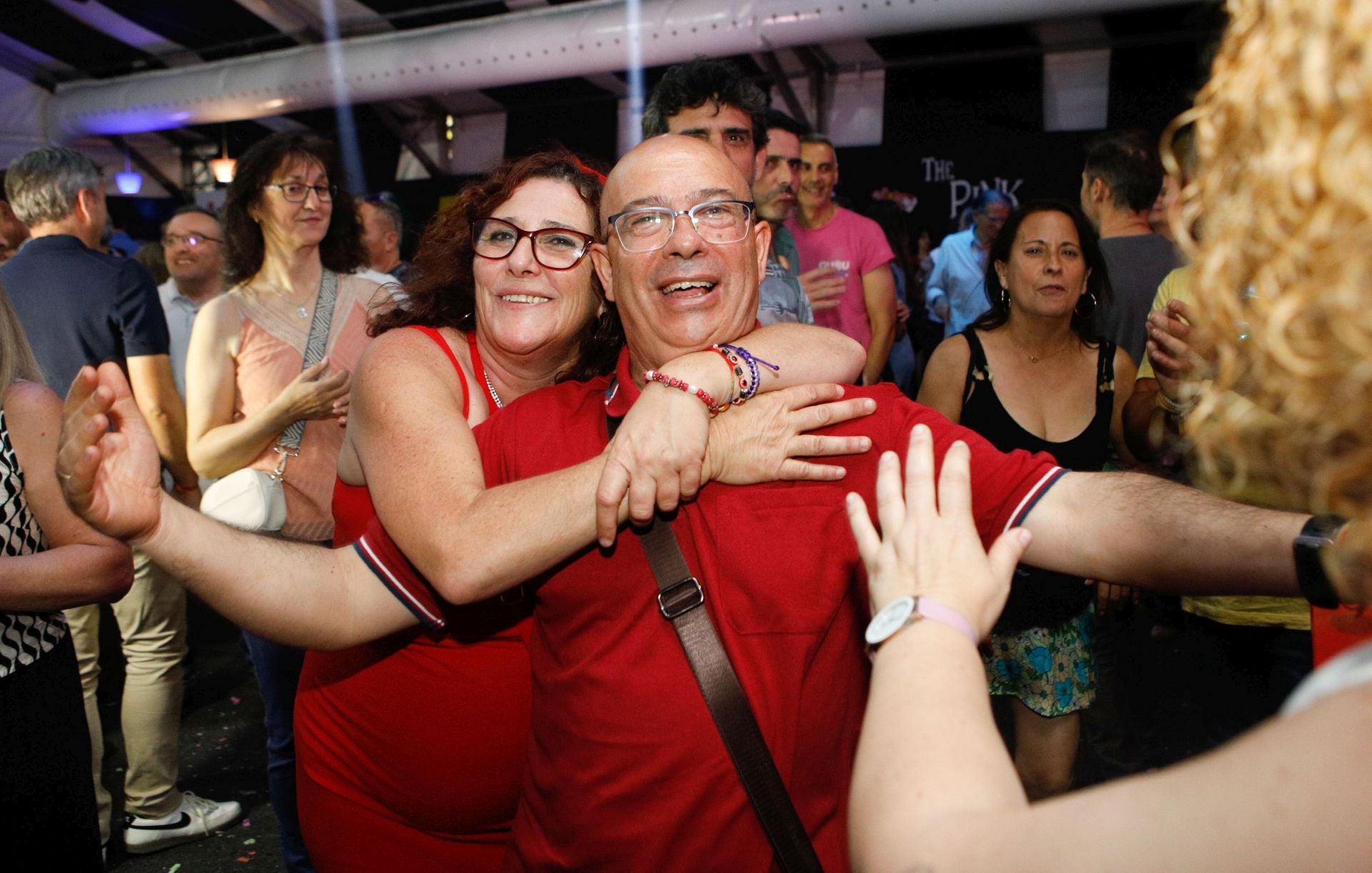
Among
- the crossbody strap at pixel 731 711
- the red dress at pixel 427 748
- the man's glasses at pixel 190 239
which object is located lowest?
the red dress at pixel 427 748

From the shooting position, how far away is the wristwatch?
101 centimetres

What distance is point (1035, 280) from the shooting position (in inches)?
128

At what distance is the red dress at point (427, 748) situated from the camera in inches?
73.7

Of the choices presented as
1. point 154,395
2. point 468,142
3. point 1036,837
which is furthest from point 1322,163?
point 468,142

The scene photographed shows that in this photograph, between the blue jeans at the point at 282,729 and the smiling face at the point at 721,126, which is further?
the smiling face at the point at 721,126

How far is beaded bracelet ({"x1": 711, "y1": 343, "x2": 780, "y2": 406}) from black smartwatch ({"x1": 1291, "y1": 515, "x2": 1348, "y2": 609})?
818 millimetres

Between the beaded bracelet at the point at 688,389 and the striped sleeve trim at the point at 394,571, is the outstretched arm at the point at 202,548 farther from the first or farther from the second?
the beaded bracelet at the point at 688,389

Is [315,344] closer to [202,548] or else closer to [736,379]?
[202,548]

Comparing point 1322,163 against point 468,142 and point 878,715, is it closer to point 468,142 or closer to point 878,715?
point 878,715

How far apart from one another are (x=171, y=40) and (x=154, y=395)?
429 inches

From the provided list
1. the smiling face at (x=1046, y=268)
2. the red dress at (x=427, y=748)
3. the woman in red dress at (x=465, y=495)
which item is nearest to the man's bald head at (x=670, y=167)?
the woman in red dress at (x=465, y=495)

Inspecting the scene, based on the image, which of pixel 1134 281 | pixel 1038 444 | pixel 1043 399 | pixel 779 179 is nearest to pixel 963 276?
pixel 1134 281

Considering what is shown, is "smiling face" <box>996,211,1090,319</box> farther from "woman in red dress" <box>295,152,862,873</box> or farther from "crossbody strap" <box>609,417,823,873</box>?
"crossbody strap" <box>609,417,823,873</box>

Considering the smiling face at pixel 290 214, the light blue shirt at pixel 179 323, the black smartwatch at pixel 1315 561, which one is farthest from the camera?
the light blue shirt at pixel 179 323
